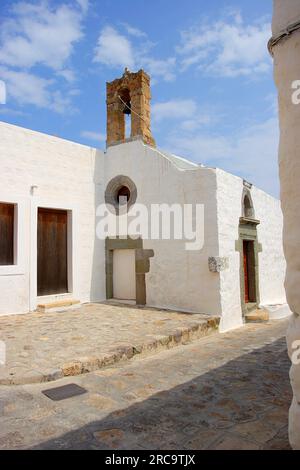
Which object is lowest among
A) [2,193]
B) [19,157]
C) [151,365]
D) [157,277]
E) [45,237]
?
[151,365]

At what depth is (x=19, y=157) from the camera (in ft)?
25.9

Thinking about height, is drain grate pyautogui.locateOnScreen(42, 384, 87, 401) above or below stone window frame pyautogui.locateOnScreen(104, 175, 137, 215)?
below

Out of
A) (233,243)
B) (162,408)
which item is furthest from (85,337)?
(233,243)

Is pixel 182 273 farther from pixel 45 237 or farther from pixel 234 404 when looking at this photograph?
pixel 234 404

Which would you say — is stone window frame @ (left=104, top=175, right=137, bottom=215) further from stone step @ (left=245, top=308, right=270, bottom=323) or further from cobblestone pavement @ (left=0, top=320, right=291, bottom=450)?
cobblestone pavement @ (left=0, top=320, right=291, bottom=450)

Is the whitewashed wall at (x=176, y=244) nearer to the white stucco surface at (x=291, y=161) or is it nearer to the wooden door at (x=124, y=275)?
the wooden door at (x=124, y=275)

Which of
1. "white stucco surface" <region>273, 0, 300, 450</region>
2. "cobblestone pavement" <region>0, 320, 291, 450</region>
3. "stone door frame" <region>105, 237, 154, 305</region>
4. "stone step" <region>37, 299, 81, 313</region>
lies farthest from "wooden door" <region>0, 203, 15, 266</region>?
"white stucco surface" <region>273, 0, 300, 450</region>

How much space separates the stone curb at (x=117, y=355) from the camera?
3910 millimetres

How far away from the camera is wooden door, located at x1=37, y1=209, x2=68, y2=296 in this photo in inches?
329

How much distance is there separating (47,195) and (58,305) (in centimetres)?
271

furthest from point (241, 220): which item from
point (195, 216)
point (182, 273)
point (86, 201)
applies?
point (86, 201)

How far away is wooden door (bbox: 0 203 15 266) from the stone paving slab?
1312 millimetres
